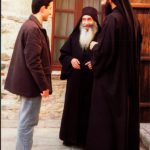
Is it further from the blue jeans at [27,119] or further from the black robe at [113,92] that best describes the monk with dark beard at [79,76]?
the blue jeans at [27,119]

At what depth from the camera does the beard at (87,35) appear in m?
5.32

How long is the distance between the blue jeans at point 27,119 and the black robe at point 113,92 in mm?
744

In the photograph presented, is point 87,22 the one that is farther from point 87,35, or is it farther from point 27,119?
point 27,119

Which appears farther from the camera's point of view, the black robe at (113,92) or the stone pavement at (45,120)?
the stone pavement at (45,120)

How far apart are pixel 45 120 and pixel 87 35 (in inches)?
80.3

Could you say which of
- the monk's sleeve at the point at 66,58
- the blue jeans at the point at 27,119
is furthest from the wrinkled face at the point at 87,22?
the blue jeans at the point at 27,119

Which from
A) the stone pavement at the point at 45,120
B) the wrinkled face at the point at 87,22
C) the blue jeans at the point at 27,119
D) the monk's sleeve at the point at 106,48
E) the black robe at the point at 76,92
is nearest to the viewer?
the blue jeans at the point at 27,119

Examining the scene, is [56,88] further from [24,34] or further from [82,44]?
[24,34]

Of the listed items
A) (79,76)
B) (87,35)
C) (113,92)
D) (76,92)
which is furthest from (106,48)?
(76,92)

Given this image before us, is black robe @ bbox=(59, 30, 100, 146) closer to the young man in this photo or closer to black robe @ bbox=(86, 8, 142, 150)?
black robe @ bbox=(86, 8, 142, 150)

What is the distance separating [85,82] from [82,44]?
47 cm

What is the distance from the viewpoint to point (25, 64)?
4.25 m

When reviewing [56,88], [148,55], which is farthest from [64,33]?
[148,55]

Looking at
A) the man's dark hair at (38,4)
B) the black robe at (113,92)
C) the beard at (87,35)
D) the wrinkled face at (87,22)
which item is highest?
the man's dark hair at (38,4)
